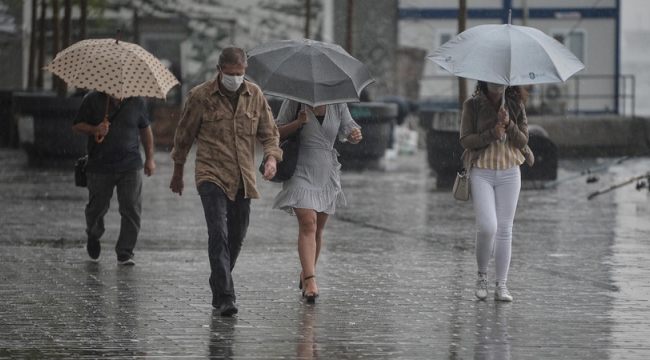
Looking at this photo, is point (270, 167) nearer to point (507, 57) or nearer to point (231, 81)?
point (231, 81)

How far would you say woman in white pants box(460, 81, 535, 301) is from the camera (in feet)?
29.7

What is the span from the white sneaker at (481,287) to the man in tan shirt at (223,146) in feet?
5.41

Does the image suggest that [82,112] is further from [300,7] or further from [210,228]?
[300,7]

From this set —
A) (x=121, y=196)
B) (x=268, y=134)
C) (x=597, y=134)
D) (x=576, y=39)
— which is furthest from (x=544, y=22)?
(x=268, y=134)

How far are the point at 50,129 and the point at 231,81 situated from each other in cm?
1461

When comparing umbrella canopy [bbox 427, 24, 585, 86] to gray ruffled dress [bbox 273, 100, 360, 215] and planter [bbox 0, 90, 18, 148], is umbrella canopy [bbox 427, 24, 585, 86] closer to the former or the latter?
gray ruffled dress [bbox 273, 100, 360, 215]

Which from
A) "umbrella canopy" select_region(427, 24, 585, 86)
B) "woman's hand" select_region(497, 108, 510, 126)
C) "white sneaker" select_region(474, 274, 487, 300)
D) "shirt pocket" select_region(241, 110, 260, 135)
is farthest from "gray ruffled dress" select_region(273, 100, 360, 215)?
"white sneaker" select_region(474, 274, 487, 300)

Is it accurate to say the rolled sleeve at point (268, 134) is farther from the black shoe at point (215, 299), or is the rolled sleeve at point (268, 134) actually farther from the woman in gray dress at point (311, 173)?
the black shoe at point (215, 299)

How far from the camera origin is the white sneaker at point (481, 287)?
358 inches

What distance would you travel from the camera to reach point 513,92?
925cm

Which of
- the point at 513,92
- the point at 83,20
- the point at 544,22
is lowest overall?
the point at 513,92

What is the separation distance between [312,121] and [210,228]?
1145 millimetres

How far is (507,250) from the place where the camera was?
29.9 feet

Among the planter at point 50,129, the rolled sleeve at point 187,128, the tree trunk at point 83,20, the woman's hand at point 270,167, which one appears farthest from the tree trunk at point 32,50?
the woman's hand at point 270,167
